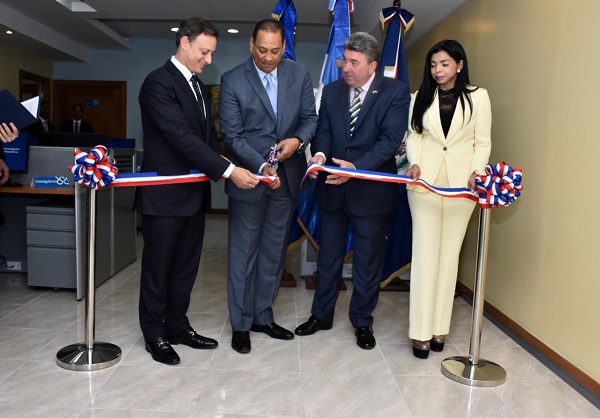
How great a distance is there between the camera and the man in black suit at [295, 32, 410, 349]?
3092mm

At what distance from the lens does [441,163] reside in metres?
3.03

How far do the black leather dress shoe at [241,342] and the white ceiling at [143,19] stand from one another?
347 centimetres

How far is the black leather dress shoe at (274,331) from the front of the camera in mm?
3353

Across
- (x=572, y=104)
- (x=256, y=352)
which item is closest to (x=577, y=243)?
(x=572, y=104)

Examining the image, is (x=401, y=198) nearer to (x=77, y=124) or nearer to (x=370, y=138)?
(x=370, y=138)

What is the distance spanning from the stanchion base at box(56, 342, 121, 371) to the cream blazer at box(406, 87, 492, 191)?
185 centimetres

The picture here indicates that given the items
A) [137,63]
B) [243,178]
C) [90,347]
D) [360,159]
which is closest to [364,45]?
[360,159]

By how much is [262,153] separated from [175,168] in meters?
0.48

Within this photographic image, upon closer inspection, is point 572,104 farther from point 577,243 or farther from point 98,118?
point 98,118

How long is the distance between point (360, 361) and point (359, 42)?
1.75 meters

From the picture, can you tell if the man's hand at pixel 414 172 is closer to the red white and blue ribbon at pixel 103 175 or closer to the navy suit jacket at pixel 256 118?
the navy suit jacket at pixel 256 118

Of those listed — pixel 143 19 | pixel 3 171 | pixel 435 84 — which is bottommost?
pixel 3 171

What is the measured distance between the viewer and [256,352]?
10.3ft

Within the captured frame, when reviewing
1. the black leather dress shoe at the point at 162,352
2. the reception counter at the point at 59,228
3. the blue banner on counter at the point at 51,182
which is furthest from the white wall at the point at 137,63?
the black leather dress shoe at the point at 162,352
